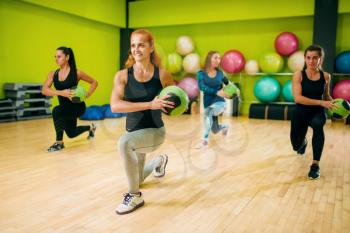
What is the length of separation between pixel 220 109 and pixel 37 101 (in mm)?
4240

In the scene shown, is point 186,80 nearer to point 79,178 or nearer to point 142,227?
point 79,178

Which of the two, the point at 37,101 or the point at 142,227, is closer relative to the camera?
the point at 142,227

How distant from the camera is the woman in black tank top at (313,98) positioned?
2971mm

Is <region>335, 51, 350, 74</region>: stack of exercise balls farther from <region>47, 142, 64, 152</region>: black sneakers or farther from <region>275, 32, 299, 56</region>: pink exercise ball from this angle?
<region>47, 142, 64, 152</region>: black sneakers

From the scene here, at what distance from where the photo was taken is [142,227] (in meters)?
1.90

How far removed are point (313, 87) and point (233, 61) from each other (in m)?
4.91

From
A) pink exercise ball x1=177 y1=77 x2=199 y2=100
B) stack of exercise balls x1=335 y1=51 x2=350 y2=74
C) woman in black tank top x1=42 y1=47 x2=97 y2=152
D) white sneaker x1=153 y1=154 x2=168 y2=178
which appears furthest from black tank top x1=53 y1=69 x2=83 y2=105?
stack of exercise balls x1=335 y1=51 x2=350 y2=74

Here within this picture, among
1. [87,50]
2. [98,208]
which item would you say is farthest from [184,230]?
[87,50]

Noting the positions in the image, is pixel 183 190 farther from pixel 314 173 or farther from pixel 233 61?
pixel 233 61

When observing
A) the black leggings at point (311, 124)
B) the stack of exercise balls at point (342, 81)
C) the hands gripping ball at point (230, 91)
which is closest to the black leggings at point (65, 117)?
the hands gripping ball at point (230, 91)

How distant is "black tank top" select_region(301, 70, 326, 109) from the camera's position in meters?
3.07

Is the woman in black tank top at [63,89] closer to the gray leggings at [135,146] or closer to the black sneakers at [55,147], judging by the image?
the black sneakers at [55,147]

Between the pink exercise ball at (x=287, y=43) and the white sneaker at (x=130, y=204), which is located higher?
the pink exercise ball at (x=287, y=43)

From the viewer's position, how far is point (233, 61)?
25.8 ft
